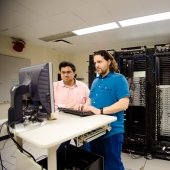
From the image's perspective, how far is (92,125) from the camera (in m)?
1.09

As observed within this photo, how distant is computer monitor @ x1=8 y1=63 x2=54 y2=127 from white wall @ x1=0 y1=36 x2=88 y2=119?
125 inches

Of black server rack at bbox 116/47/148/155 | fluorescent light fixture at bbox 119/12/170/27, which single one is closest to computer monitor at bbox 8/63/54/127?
black server rack at bbox 116/47/148/155

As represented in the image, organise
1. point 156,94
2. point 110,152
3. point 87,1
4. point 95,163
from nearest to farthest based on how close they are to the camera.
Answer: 1. point 95,163
2. point 110,152
3. point 87,1
4. point 156,94

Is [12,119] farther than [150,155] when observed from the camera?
No

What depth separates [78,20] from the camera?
303cm

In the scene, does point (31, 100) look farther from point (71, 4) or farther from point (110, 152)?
point (71, 4)

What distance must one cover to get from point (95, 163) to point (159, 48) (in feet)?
7.42

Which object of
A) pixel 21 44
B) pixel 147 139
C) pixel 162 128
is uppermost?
pixel 21 44

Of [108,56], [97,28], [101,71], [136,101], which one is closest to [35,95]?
[101,71]

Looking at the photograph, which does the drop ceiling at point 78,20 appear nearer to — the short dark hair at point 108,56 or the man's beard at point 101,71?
the short dark hair at point 108,56

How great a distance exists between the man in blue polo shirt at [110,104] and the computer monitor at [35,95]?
41 centimetres

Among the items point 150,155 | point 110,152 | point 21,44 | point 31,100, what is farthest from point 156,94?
point 21,44

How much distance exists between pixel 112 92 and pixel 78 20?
1941 millimetres

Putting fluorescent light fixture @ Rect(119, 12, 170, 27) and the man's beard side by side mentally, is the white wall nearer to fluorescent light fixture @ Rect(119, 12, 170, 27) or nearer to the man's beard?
fluorescent light fixture @ Rect(119, 12, 170, 27)
